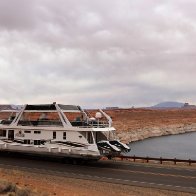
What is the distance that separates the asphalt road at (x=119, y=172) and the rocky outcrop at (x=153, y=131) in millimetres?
47903

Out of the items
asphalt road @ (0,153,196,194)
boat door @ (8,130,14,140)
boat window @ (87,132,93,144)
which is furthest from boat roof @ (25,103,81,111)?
asphalt road @ (0,153,196,194)

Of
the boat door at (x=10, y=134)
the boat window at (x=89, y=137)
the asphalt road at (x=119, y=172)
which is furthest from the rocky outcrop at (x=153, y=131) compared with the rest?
the boat window at (x=89, y=137)

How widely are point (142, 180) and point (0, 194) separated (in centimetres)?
1175

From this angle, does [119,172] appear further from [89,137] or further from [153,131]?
[153,131]

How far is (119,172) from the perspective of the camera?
30875 millimetres

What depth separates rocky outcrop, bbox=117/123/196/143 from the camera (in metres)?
87.7

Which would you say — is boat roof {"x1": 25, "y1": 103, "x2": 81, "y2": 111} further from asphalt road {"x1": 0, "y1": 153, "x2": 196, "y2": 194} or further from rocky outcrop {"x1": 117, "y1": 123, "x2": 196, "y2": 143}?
rocky outcrop {"x1": 117, "y1": 123, "x2": 196, "y2": 143}

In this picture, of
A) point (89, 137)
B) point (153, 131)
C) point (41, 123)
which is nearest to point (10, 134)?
point (41, 123)

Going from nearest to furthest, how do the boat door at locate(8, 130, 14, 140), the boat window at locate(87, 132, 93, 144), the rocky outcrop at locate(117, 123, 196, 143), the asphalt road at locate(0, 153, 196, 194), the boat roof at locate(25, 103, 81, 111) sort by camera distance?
the asphalt road at locate(0, 153, 196, 194) < the boat window at locate(87, 132, 93, 144) < the boat roof at locate(25, 103, 81, 111) < the boat door at locate(8, 130, 14, 140) < the rocky outcrop at locate(117, 123, 196, 143)

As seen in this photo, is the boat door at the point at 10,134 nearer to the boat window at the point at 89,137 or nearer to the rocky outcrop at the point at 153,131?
the boat window at the point at 89,137

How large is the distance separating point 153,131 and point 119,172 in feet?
245

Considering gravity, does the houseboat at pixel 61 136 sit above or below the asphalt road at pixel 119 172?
above

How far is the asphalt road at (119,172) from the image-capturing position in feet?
87.1

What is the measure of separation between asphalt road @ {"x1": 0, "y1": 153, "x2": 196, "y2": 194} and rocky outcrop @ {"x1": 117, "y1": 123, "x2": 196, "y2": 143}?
4790 cm
